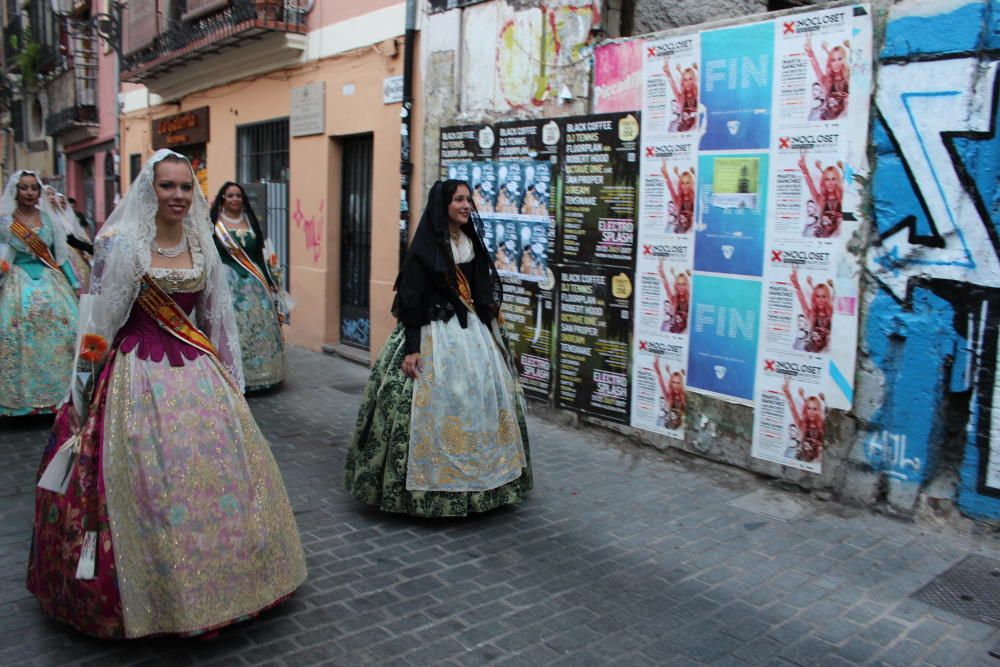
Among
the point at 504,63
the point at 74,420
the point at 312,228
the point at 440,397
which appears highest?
the point at 504,63

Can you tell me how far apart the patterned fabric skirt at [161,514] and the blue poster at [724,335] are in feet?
11.2

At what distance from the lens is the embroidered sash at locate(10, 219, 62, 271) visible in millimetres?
6641

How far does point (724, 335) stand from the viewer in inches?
224

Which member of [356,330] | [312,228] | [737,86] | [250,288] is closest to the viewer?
[737,86]

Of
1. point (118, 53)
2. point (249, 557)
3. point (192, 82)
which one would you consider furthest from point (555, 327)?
point (118, 53)

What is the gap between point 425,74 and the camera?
336 inches

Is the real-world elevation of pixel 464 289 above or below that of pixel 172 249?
below

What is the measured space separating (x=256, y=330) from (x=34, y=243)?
2.06 metres

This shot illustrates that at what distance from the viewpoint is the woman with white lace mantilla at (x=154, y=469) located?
3066mm

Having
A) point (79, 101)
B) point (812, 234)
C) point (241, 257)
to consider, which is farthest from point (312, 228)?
point (79, 101)

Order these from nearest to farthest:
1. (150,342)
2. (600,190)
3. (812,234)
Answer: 1. (150,342)
2. (812,234)
3. (600,190)

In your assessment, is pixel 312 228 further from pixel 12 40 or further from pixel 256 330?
pixel 12 40

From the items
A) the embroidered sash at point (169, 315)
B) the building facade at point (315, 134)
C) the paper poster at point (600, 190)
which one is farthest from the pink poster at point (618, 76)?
the embroidered sash at point (169, 315)

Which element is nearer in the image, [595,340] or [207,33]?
[595,340]
